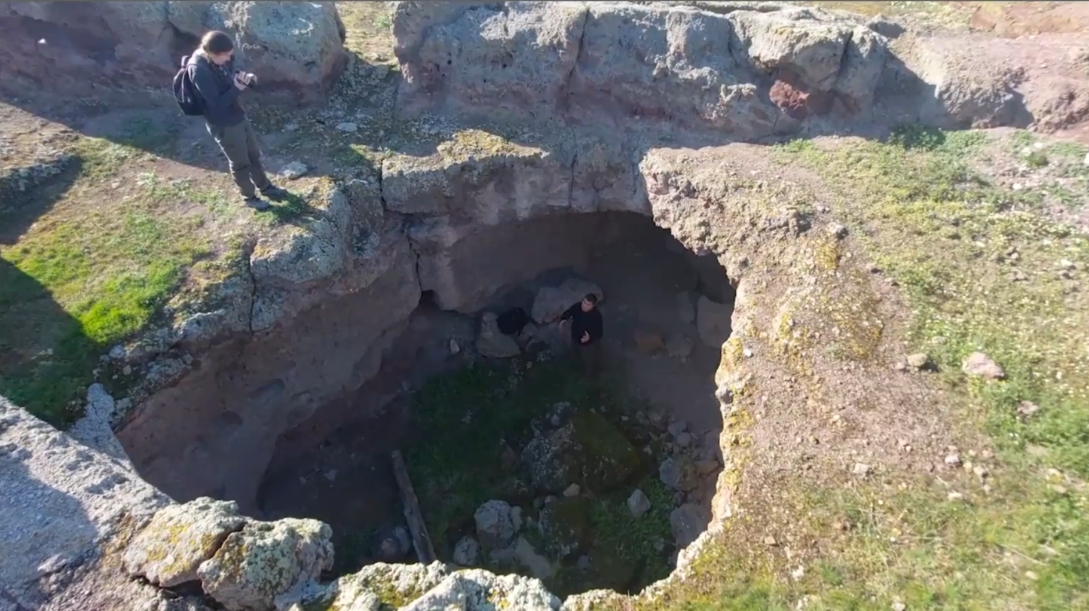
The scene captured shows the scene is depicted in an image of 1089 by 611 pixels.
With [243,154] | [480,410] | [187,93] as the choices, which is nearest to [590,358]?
[480,410]

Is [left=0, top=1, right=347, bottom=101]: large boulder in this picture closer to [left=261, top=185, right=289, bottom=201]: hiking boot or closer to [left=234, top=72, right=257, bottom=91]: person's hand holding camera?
[left=261, top=185, right=289, bottom=201]: hiking boot

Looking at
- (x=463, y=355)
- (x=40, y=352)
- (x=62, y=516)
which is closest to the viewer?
(x=62, y=516)

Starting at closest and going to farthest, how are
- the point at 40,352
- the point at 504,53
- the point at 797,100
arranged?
the point at 40,352, the point at 797,100, the point at 504,53

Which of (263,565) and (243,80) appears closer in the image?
(263,565)

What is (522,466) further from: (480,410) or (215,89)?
(215,89)

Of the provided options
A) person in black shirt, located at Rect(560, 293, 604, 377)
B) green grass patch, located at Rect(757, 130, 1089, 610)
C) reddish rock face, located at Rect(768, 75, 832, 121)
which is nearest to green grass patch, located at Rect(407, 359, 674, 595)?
person in black shirt, located at Rect(560, 293, 604, 377)

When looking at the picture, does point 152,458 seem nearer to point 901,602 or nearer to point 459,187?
point 459,187

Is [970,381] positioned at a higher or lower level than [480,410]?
higher

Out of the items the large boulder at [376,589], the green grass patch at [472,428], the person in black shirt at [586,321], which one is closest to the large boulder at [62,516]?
the large boulder at [376,589]
